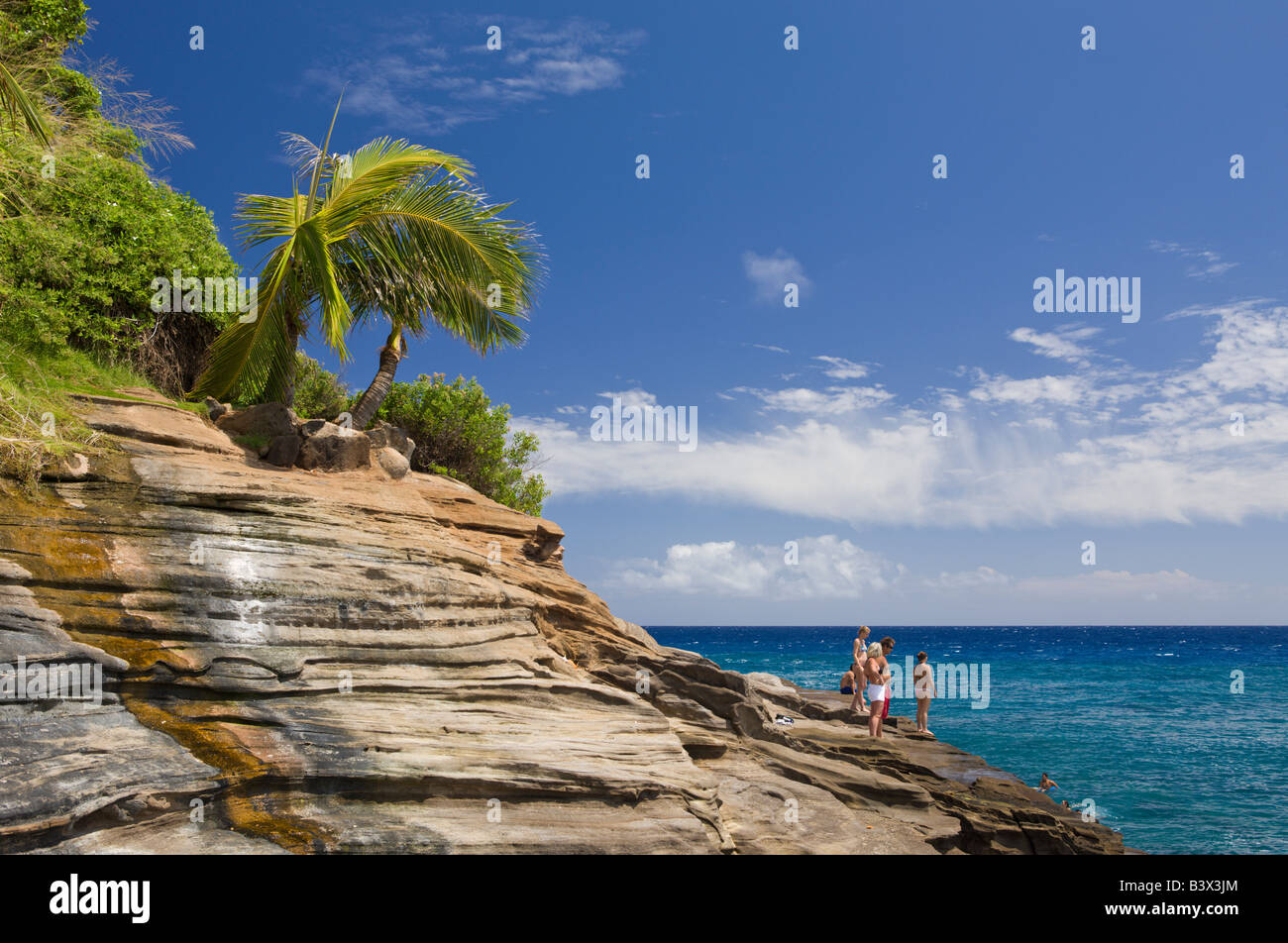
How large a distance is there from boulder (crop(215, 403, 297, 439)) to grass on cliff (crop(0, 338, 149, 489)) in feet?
5.39

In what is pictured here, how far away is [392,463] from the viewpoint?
13.3 metres

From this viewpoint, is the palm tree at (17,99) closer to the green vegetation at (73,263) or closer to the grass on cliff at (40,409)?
the green vegetation at (73,263)

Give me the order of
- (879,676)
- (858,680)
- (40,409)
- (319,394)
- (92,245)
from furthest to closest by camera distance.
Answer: (858,680) < (319,394) < (879,676) < (92,245) < (40,409)

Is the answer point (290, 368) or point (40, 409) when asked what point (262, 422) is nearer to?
point (290, 368)

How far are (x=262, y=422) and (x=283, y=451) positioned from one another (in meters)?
0.96

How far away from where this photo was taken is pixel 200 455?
10.9 meters

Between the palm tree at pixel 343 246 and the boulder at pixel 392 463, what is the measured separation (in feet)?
7.77

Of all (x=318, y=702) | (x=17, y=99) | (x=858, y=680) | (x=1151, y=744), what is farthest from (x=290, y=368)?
(x=1151, y=744)

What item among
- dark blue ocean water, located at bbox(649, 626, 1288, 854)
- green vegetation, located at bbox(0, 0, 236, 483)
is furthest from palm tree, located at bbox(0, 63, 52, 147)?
dark blue ocean water, located at bbox(649, 626, 1288, 854)

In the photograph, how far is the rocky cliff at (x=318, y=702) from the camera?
7.09 meters

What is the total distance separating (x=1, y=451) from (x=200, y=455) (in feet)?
7.38

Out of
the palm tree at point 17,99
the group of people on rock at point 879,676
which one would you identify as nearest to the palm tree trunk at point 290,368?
the palm tree at point 17,99
